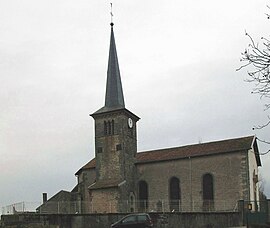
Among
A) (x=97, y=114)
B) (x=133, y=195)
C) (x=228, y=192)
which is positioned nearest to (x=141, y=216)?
(x=228, y=192)

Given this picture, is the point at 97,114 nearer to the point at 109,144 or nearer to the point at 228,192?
the point at 109,144

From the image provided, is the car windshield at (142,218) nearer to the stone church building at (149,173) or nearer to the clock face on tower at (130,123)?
the stone church building at (149,173)

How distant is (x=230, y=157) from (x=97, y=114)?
16.6 meters

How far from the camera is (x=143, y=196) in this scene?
5325 centimetres

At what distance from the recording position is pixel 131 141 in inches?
2183

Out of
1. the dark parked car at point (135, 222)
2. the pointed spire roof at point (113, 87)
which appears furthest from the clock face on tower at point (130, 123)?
the dark parked car at point (135, 222)

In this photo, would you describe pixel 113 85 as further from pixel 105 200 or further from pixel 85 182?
pixel 105 200

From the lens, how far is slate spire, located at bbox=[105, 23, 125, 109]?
56344 mm

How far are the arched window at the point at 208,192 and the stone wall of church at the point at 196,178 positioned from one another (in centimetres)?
31

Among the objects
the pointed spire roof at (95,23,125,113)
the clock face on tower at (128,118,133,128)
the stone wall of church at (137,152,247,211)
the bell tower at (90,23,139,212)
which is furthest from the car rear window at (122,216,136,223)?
the pointed spire roof at (95,23,125,113)

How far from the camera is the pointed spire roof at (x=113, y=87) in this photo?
56.2 metres

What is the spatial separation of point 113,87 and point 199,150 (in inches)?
528

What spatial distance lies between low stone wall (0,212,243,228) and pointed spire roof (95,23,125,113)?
69.0 ft

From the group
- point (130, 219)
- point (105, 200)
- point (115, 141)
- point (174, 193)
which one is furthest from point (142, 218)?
Answer: point (115, 141)
